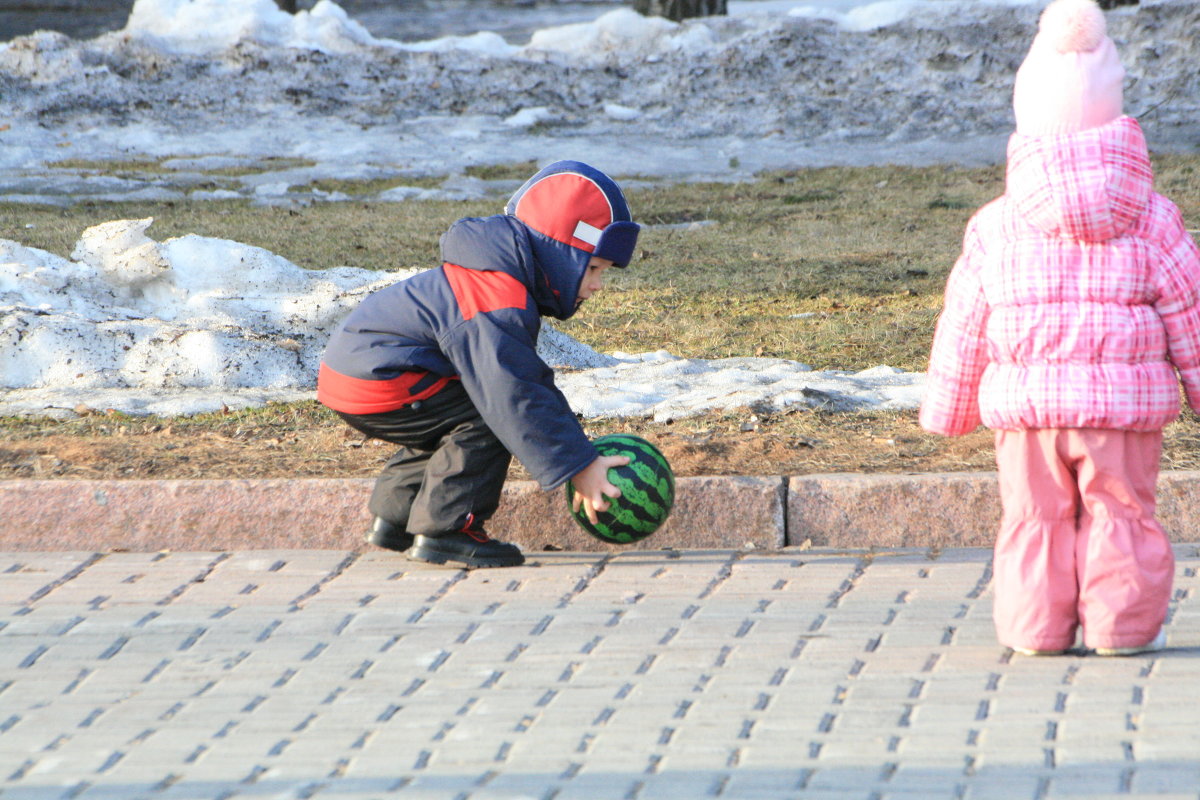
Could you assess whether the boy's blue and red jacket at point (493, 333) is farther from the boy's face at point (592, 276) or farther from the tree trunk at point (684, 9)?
the tree trunk at point (684, 9)

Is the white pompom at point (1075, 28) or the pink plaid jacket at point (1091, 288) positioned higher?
the white pompom at point (1075, 28)

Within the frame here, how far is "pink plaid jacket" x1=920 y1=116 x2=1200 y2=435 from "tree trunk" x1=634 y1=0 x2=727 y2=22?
63.5 ft

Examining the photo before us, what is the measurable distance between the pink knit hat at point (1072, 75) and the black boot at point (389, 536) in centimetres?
233

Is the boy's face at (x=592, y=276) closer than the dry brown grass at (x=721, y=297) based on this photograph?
Yes

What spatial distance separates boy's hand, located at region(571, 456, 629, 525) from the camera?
14.5 feet

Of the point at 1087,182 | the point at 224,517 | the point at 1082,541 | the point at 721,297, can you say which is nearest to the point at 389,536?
the point at 224,517

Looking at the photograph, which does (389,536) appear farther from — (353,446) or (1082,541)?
(1082,541)

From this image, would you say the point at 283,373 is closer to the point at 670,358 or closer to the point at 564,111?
the point at 670,358

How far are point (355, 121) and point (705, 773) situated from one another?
649 inches

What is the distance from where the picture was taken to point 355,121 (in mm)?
18672

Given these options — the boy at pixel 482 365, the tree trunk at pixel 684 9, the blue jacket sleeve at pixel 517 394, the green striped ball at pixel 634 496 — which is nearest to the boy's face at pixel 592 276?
the boy at pixel 482 365

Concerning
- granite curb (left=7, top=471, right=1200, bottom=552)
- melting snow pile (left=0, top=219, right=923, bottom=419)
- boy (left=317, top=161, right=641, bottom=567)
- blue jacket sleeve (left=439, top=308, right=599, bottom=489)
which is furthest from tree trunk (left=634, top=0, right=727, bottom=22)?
blue jacket sleeve (left=439, top=308, right=599, bottom=489)

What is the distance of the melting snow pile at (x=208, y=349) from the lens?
20.3ft

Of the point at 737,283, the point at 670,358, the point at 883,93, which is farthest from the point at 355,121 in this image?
the point at 670,358
